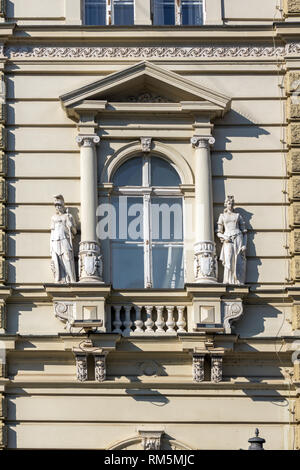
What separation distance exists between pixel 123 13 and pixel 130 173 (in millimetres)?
3001

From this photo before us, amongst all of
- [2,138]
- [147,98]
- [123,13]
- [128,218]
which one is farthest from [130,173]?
[123,13]

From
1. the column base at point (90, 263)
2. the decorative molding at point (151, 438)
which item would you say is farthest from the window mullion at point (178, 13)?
the decorative molding at point (151, 438)

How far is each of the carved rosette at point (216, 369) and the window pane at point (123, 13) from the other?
6.41 m

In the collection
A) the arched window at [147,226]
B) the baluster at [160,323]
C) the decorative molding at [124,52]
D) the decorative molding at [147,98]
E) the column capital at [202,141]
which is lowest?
the baluster at [160,323]

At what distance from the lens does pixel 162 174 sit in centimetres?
3331

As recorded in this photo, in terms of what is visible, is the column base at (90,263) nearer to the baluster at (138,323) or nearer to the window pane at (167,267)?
the baluster at (138,323)

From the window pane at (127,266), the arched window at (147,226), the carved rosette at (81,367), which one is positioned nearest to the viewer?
the carved rosette at (81,367)

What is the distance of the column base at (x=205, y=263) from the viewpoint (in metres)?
32.3

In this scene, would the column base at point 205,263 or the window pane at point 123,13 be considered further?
the window pane at point 123,13

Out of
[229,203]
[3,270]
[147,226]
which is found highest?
[229,203]

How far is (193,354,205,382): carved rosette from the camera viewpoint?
31.8m

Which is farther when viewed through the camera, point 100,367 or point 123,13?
point 123,13

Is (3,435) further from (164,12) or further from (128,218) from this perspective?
(164,12)

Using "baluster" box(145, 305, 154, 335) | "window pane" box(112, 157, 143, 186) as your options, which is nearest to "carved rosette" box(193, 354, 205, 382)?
"baluster" box(145, 305, 154, 335)
